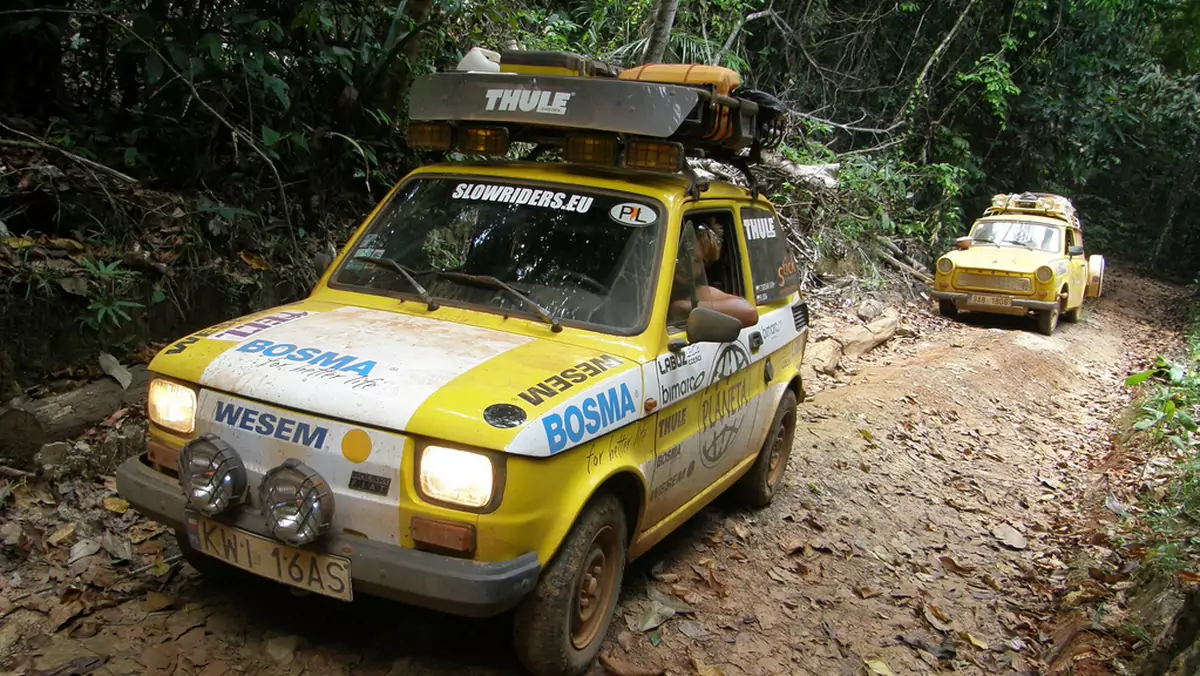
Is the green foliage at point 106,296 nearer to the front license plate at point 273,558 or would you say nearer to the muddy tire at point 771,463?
the front license plate at point 273,558

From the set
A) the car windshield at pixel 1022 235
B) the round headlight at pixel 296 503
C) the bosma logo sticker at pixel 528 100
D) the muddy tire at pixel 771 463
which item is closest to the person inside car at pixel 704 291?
the bosma logo sticker at pixel 528 100

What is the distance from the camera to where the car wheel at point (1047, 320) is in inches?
501

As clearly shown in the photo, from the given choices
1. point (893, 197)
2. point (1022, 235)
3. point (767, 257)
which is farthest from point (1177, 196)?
point (767, 257)

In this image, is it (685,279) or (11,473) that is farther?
(11,473)

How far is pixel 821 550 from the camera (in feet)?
16.6

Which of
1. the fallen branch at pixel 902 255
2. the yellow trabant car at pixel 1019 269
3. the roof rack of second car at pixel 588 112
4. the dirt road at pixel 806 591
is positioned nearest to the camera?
the dirt road at pixel 806 591

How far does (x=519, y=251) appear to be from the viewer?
379 centimetres

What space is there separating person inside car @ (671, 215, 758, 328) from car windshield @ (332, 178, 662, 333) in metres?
0.25

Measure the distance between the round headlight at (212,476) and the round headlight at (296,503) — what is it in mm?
118

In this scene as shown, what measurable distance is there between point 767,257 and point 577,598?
2.51m

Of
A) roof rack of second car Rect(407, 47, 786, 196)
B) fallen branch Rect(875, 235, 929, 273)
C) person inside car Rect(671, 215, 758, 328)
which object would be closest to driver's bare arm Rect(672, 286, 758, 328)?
person inside car Rect(671, 215, 758, 328)

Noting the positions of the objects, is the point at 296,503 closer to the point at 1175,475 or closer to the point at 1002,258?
the point at 1175,475

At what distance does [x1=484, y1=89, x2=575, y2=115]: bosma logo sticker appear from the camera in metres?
3.86

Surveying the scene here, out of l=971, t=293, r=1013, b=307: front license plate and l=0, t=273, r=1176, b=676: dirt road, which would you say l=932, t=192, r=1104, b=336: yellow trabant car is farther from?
l=0, t=273, r=1176, b=676: dirt road
